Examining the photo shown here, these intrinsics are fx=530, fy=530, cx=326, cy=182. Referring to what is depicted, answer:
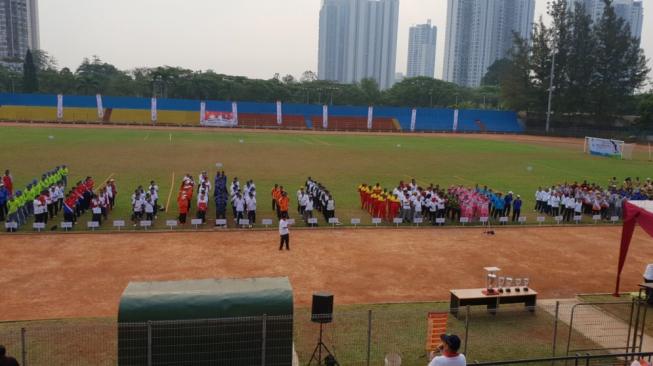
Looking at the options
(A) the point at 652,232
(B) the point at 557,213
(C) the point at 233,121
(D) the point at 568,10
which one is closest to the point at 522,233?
(B) the point at 557,213

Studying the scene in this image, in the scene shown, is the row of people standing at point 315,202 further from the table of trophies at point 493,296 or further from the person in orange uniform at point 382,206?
the table of trophies at point 493,296

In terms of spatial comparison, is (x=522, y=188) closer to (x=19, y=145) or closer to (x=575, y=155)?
(x=575, y=155)

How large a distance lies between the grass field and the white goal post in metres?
1.62

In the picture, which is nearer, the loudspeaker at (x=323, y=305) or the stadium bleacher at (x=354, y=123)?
the loudspeaker at (x=323, y=305)

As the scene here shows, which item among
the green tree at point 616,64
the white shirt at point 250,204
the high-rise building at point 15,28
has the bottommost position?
the white shirt at point 250,204

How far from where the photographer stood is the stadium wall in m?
73.9

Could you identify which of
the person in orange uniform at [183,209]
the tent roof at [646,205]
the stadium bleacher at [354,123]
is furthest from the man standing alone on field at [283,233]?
the stadium bleacher at [354,123]

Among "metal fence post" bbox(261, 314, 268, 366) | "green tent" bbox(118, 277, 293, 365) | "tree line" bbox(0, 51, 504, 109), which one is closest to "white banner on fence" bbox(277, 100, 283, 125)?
"tree line" bbox(0, 51, 504, 109)

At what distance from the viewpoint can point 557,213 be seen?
25.1 metres

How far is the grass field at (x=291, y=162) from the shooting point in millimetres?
30672

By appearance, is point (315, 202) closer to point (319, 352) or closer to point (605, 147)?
point (319, 352)

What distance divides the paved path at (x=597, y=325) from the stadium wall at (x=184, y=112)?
230 feet

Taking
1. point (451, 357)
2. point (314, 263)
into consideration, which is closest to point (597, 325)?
point (451, 357)

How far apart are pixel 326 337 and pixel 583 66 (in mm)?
83578
